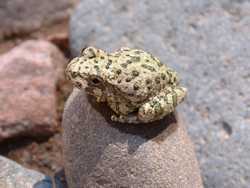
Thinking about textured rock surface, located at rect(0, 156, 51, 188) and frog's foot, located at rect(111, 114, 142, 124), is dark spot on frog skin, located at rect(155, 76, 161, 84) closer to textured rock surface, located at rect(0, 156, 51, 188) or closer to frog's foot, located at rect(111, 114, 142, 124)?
frog's foot, located at rect(111, 114, 142, 124)

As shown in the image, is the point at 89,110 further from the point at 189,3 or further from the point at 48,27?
the point at 48,27

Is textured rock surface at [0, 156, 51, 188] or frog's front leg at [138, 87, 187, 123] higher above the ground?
frog's front leg at [138, 87, 187, 123]

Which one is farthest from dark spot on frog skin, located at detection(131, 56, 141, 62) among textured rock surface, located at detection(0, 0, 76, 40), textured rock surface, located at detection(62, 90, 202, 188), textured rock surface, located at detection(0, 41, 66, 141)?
textured rock surface, located at detection(0, 0, 76, 40)

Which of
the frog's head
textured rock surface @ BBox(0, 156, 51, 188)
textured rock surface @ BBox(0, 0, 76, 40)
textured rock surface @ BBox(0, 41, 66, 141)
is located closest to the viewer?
the frog's head

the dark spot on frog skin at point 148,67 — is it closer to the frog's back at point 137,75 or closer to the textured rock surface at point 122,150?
the frog's back at point 137,75

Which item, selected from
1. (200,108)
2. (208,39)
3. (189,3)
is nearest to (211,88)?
(200,108)

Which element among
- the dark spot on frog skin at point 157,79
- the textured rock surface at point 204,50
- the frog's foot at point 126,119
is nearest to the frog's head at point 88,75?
the frog's foot at point 126,119
